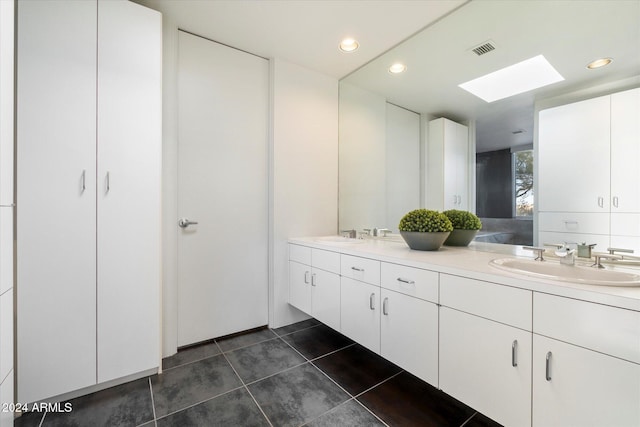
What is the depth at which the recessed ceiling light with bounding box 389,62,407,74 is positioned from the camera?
225cm

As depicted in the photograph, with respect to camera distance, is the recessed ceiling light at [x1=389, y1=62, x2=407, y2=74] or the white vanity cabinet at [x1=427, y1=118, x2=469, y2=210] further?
the recessed ceiling light at [x1=389, y1=62, x2=407, y2=74]

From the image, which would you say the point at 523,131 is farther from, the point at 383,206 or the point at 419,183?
the point at 383,206

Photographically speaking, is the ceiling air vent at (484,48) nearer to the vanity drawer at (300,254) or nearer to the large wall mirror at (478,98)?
the large wall mirror at (478,98)

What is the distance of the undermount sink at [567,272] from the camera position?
104cm

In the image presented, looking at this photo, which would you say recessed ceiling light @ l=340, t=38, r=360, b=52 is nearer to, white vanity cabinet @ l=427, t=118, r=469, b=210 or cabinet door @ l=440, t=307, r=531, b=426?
white vanity cabinet @ l=427, t=118, r=469, b=210

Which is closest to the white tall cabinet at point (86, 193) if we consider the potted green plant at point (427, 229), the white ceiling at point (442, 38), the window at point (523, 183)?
the white ceiling at point (442, 38)

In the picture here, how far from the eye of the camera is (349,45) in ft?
7.40

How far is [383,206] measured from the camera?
8.23 feet

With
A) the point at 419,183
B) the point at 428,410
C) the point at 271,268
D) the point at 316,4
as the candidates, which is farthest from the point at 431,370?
the point at 316,4

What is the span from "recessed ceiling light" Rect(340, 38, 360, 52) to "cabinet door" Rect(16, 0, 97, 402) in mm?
1659

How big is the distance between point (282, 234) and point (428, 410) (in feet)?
5.43

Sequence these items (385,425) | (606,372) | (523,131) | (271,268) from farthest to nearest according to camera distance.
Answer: (271,268) → (523,131) → (385,425) → (606,372)

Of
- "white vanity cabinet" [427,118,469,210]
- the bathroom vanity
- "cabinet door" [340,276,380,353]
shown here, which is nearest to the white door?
"cabinet door" [340,276,380,353]

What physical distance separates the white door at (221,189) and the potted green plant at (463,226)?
1.57 meters
